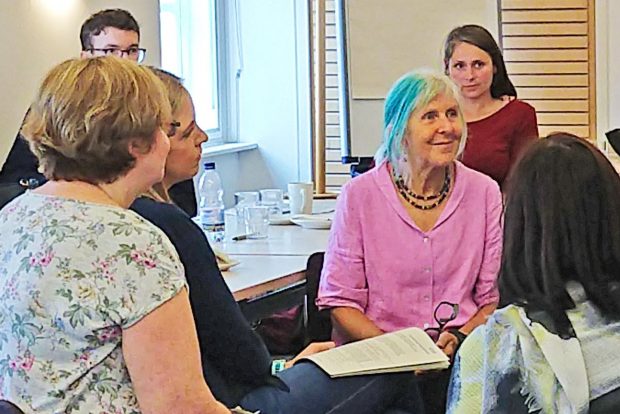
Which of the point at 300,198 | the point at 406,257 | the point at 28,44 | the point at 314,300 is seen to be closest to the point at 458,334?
the point at 406,257

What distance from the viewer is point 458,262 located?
259 centimetres

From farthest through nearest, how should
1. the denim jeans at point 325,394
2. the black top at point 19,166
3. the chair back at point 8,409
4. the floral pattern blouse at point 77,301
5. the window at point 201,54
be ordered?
the window at point 201,54, the black top at point 19,166, the denim jeans at point 325,394, the floral pattern blouse at point 77,301, the chair back at point 8,409

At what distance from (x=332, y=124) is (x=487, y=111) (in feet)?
6.46

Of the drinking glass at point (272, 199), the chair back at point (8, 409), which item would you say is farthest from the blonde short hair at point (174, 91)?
the drinking glass at point (272, 199)

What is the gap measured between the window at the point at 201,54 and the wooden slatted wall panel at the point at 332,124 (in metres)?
0.66

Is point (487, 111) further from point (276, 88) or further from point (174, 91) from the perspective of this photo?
point (276, 88)

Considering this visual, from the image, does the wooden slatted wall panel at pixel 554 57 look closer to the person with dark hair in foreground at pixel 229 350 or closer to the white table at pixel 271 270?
the white table at pixel 271 270

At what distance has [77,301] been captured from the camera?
4.76ft

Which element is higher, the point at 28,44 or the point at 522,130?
the point at 28,44

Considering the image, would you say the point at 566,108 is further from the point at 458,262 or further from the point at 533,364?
the point at 533,364

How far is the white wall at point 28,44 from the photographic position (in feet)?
11.7

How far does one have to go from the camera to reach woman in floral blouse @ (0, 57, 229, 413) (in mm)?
1455

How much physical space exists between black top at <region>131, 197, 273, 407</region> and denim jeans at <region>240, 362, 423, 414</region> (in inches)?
2.7

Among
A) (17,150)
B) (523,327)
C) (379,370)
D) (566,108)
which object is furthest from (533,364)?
(566,108)
